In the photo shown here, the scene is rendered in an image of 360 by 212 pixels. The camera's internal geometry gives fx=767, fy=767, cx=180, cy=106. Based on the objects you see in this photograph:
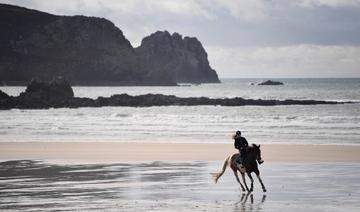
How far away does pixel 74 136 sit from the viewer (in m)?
41.0

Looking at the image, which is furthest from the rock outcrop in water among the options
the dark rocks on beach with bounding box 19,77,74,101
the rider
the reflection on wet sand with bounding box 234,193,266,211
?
the reflection on wet sand with bounding box 234,193,266,211

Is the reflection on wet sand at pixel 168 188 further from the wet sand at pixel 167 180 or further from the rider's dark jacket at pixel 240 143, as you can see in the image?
the rider's dark jacket at pixel 240 143

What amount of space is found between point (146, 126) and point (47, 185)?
1211 inches

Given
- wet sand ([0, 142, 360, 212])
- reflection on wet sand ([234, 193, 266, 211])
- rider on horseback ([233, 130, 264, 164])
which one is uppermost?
rider on horseback ([233, 130, 264, 164])

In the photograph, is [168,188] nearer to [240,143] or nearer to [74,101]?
[240,143]

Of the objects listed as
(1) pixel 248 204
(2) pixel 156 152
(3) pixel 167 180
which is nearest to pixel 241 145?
(1) pixel 248 204

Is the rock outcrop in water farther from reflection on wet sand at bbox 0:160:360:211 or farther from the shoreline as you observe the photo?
reflection on wet sand at bbox 0:160:360:211

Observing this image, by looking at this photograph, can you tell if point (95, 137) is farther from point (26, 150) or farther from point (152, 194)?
point (152, 194)

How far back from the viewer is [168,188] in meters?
18.8

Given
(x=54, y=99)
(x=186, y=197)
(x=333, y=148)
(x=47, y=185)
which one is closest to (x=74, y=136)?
(x=333, y=148)

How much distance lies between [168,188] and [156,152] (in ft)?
39.1

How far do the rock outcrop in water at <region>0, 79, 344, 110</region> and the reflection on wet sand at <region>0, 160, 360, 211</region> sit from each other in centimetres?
6182

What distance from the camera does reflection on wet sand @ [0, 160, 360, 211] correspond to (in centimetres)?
1599

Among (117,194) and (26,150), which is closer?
(117,194)
